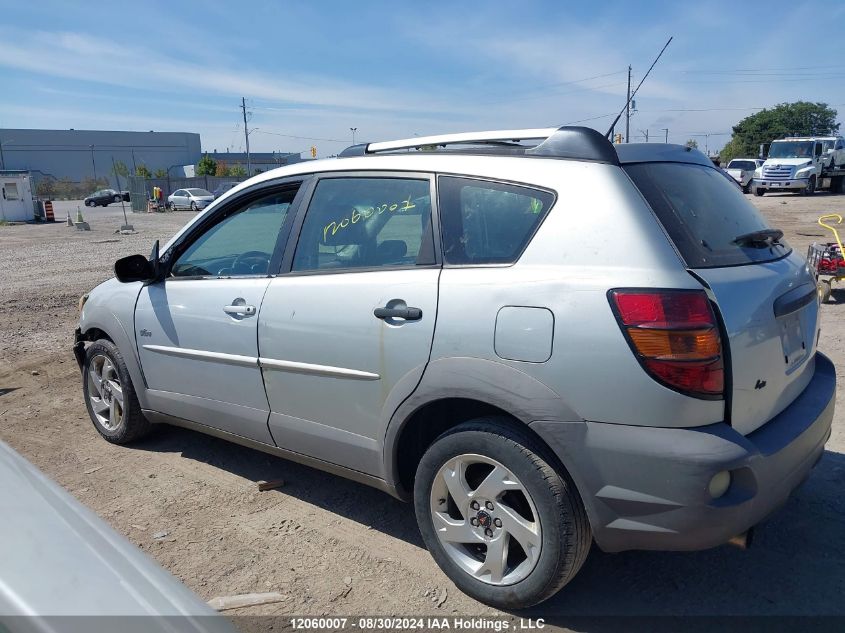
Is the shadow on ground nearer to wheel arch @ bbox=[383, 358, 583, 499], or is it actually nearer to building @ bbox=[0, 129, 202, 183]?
wheel arch @ bbox=[383, 358, 583, 499]

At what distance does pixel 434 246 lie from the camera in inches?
114

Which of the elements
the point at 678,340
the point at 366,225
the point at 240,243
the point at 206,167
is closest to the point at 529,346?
the point at 678,340

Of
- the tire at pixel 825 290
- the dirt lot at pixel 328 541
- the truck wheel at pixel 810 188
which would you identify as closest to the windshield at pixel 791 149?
the truck wheel at pixel 810 188

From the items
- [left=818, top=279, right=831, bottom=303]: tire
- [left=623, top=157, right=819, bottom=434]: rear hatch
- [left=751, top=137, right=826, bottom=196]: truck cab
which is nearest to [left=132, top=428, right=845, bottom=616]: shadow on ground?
[left=623, top=157, right=819, bottom=434]: rear hatch

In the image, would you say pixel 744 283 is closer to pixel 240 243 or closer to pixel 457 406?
pixel 457 406

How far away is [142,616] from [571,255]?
5.93ft

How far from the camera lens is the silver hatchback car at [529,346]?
2322 mm

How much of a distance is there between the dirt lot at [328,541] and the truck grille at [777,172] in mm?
30799

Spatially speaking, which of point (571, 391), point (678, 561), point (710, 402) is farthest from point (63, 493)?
point (678, 561)

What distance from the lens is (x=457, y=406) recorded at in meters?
2.88

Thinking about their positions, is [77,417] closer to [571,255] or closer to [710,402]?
[571,255]

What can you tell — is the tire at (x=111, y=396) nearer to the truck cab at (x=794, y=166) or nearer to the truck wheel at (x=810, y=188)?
Answer: the truck cab at (x=794, y=166)

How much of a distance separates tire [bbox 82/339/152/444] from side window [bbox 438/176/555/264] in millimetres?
2625

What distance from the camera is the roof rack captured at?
2.67 meters
